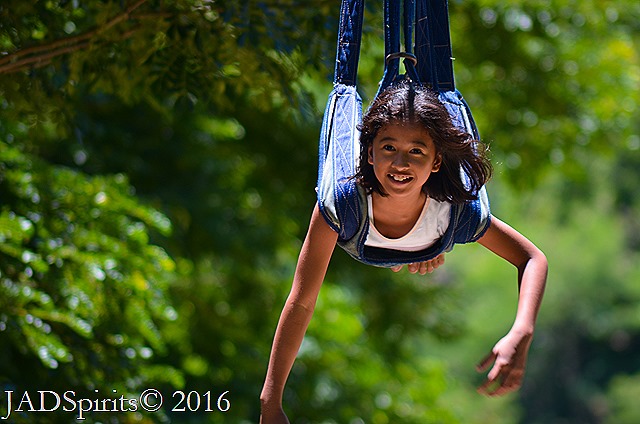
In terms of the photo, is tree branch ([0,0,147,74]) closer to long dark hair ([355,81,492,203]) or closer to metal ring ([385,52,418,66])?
metal ring ([385,52,418,66])

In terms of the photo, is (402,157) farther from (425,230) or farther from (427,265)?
(427,265)

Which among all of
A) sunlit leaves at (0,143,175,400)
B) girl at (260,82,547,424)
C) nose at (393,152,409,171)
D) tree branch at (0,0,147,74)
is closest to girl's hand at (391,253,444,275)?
girl at (260,82,547,424)

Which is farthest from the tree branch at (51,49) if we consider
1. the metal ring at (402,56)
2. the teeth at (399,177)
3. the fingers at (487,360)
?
the fingers at (487,360)

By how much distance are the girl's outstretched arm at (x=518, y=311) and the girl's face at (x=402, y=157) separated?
218 millimetres

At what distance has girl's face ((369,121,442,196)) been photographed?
1871mm

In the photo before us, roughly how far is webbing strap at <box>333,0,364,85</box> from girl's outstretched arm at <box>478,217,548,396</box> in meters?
0.47

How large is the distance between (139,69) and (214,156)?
2450 millimetres

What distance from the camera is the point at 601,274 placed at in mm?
19891

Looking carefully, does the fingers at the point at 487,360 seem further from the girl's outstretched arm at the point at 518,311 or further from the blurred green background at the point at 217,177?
the blurred green background at the point at 217,177

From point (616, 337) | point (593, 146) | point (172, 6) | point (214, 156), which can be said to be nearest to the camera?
point (172, 6)

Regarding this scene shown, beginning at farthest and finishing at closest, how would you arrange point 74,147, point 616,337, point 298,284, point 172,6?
point 616,337, point 74,147, point 172,6, point 298,284

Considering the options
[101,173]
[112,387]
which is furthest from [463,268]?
[112,387]

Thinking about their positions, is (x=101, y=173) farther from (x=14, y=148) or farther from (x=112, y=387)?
(x=112, y=387)

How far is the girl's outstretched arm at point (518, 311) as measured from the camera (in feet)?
5.75
